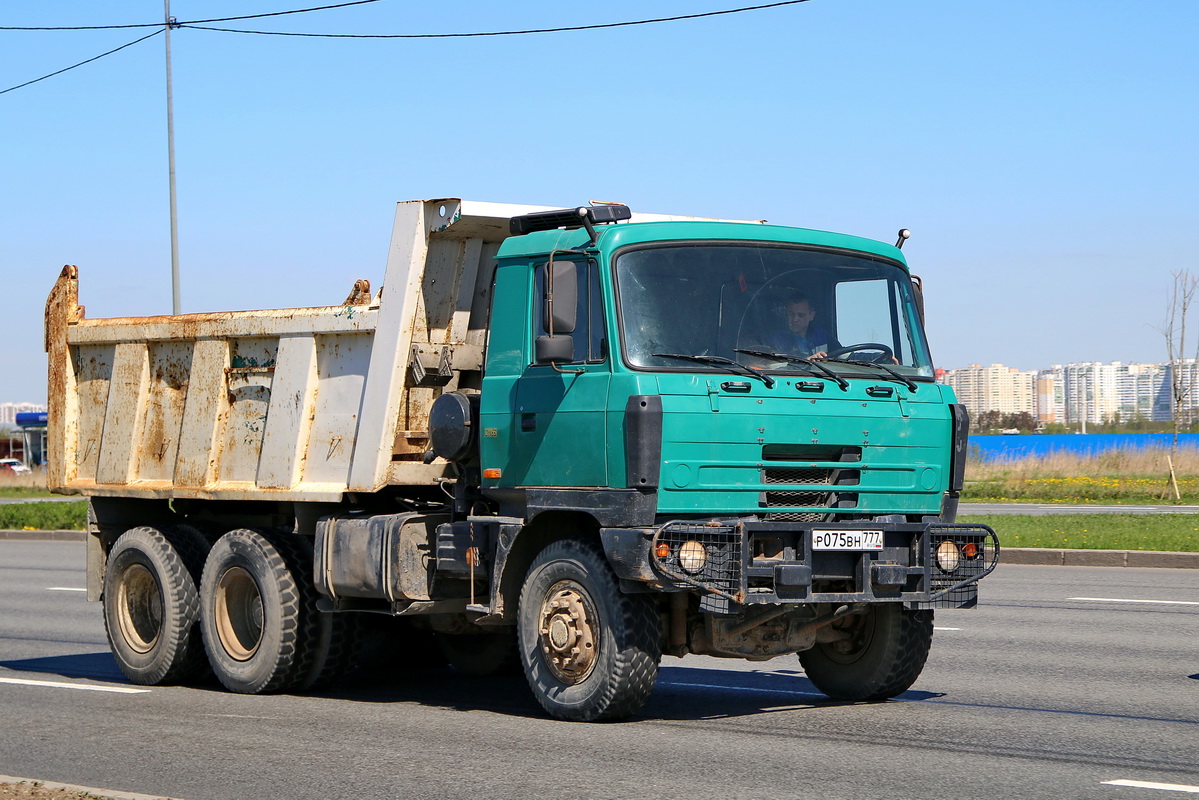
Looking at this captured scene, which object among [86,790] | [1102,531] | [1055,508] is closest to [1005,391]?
[1055,508]

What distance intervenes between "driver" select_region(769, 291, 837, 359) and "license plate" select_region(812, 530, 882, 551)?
3.31 feet

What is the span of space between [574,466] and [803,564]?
4.34 feet

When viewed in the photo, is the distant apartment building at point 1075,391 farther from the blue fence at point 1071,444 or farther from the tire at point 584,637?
the tire at point 584,637

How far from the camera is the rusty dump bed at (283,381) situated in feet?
31.3

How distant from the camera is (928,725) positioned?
8.05 m

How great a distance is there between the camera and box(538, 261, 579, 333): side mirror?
318 inches

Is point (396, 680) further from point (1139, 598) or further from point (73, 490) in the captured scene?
point (1139, 598)

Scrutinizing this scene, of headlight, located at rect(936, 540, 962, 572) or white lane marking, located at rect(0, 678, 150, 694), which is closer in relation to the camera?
headlight, located at rect(936, 540, 962, 572)

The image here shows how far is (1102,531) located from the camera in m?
22.6

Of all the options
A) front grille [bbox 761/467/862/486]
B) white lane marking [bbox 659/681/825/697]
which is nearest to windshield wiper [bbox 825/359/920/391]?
front grille [bbox 761/467/862/486]

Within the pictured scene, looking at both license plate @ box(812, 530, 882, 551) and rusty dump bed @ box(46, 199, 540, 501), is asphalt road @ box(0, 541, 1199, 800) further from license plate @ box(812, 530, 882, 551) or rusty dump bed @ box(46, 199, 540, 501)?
rusty dump bed @ box(46, 199, 540, 501)

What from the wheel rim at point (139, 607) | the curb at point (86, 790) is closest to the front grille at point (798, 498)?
the curb at point (86, 790)

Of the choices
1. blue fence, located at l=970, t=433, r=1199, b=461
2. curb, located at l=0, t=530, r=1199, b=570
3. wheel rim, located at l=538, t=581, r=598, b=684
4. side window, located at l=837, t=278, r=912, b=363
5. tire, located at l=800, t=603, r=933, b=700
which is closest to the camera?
wheel rim, located at l=538, t=581, r=598, b=684

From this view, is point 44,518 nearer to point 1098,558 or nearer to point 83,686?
point 1098,558
